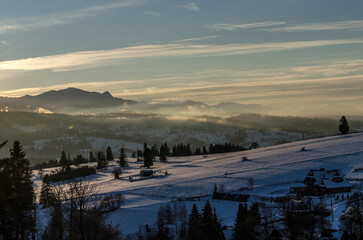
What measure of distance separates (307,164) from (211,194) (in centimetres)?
3441

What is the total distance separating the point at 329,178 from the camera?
93.9m

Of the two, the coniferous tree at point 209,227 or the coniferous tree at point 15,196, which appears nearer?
the coniferous tree at point 15,196

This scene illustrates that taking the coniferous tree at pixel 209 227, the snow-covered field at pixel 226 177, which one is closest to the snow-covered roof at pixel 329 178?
the snow-covered field at pixel 226 177

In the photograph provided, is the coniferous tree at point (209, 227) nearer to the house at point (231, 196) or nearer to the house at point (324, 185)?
the house at point (231, 196)

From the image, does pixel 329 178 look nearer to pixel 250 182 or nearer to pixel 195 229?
pixel 250 182

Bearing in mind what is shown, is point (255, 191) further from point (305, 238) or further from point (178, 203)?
point (305, 238)

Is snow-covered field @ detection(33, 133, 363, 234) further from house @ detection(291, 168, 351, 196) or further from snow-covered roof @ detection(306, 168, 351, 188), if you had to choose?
snow-covered roof @ detection(306, 168, 351, 188)

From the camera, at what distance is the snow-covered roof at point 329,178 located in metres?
90.0

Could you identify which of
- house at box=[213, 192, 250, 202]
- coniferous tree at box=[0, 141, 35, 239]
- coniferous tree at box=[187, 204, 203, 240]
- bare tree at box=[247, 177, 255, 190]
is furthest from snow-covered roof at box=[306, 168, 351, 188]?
coniferous tree at box=[0, 141, 35, 239]

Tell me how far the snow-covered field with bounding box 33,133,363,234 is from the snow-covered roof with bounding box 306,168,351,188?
11.5ft

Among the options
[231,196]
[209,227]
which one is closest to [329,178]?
[231,196]

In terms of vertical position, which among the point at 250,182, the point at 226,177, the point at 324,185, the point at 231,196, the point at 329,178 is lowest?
the point at 231,196

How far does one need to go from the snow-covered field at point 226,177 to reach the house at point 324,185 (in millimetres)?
3279

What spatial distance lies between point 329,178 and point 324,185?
4.56 meters
